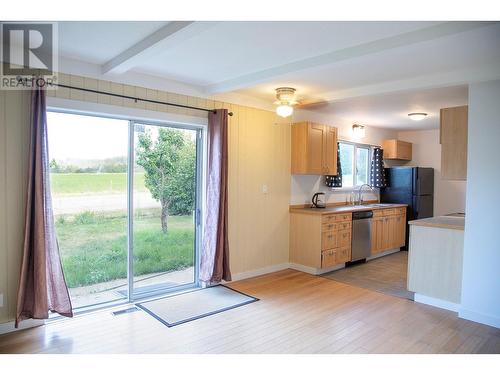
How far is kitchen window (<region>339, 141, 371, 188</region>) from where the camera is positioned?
21.4 ft

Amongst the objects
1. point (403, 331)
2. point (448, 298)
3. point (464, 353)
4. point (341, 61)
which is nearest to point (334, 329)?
point (403, 331)

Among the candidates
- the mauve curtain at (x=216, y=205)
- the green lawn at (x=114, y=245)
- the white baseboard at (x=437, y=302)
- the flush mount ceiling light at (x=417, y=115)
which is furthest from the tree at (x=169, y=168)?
the flush mount ceiling light at (x=417, y=115)

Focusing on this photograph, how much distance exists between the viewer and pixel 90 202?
3609 millimetres

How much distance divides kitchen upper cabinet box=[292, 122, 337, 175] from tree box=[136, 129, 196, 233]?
1.70m

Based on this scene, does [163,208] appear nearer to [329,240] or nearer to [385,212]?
[329,240]

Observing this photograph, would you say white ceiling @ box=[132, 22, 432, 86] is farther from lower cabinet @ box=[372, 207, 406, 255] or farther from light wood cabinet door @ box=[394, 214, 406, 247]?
light wood cabinet door @ box=[394, 214, 406, 247]

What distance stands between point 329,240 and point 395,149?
3265mm

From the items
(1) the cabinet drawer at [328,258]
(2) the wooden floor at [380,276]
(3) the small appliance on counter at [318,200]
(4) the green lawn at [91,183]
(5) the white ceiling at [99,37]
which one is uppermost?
(5) the white ceiling at [99,37]

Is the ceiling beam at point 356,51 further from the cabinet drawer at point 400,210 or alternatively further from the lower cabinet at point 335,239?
the cabinet drawer at point 400,210

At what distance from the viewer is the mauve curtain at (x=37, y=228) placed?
2977mm

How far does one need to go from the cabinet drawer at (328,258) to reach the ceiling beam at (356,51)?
262 centimetres

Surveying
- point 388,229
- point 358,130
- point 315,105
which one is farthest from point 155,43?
point 388,229

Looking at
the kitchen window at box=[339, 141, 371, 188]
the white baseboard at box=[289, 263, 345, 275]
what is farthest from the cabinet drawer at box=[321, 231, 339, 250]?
the kitchen window at box=[339, 141, 371, 188]

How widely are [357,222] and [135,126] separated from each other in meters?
3.61
